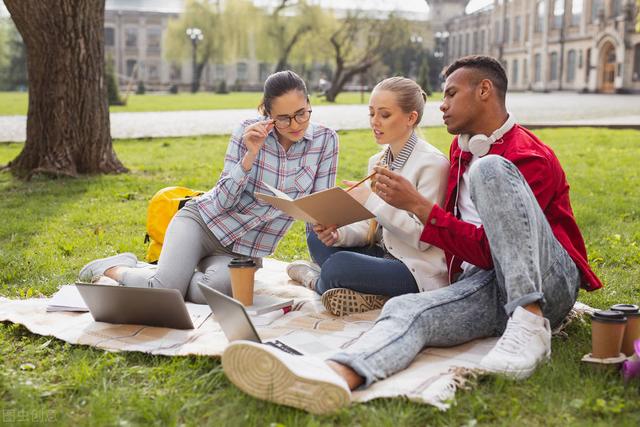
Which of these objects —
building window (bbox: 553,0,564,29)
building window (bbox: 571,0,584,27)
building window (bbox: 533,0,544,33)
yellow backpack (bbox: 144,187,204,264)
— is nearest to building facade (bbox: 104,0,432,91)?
building window (bbox: 533,0,544,33)

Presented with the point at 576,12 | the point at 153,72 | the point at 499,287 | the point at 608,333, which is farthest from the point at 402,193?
the point at 153,72

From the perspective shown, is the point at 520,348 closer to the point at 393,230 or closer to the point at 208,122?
the point at 393,230

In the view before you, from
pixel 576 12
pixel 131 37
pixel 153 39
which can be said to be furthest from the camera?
pixel 153 39

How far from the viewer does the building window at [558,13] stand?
5329 cm

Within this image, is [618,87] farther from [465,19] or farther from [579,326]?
[579,326]

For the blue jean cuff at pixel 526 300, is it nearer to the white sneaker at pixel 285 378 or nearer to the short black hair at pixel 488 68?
the white sneaker at pixel 285 378

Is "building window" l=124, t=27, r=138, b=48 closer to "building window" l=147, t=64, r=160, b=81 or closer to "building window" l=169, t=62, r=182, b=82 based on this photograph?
"building window" l=147, t=64, r=160, b=81

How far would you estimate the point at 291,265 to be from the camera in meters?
4.13

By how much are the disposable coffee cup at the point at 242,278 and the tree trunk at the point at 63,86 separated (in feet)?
16.9

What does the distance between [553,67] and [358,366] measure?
5537 cm

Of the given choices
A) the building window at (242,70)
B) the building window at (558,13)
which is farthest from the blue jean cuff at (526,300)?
the building window at (242,70)

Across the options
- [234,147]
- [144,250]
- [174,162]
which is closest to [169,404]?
[234,147]

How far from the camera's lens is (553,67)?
178ft

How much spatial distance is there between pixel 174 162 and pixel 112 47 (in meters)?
62.4
